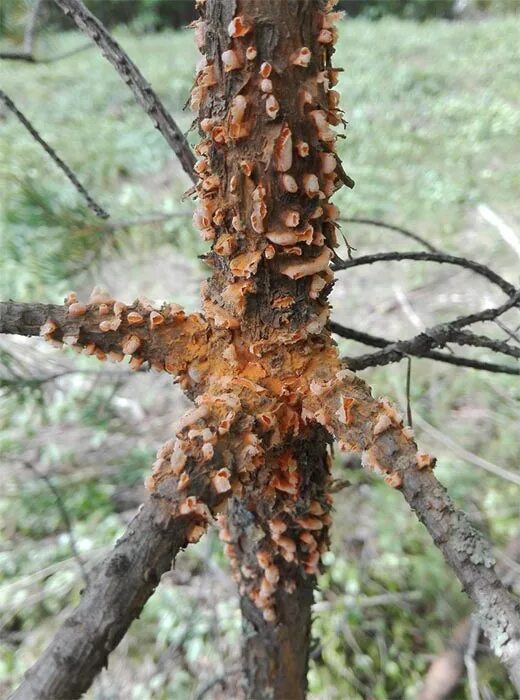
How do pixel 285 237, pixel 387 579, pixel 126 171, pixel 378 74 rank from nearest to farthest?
pixel 285 237, pixel 387 579, pixel 126 171, pixel 378 74

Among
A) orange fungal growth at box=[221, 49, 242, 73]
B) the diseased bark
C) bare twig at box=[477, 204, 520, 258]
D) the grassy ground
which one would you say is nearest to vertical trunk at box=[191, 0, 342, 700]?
orange fungal growth at box=[221, 49, 242, 73]

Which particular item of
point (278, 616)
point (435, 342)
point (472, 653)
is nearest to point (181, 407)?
point (472, 653)

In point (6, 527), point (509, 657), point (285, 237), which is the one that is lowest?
point (6, 527)

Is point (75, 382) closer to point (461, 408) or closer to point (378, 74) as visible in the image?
point (461, 408)

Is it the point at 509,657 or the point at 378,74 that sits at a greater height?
the point at 378,74

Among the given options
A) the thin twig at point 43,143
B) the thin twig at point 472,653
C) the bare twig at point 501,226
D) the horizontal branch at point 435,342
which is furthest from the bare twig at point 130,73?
the bare twig at point 501,226

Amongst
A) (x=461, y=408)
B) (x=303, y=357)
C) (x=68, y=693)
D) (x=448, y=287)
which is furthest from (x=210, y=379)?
(x=448, y=287)

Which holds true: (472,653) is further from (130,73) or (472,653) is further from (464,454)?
(130,73)
